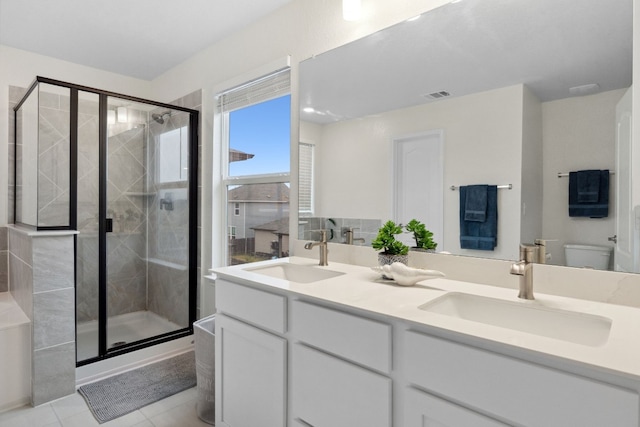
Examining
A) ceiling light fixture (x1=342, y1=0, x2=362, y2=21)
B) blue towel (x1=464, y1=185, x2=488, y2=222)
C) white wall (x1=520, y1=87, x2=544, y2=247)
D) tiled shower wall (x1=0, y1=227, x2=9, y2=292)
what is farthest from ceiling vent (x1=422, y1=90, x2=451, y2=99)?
tiled shower wall (x1=0, y1=227, x2=9, y2=292)

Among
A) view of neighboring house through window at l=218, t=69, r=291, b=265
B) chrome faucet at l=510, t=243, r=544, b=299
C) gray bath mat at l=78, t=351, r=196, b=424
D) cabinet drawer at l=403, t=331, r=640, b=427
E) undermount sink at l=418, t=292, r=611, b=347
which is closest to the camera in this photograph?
cabinet drawer at l=403, t=331, r=640, b=427

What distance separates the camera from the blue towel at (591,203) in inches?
47.1

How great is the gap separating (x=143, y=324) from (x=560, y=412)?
2.94 metres

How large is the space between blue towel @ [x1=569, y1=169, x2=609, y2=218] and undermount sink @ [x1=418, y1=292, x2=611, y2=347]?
0.39 metres

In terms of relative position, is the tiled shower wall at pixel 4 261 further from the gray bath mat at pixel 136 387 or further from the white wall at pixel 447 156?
the white wall at pixel 447 156

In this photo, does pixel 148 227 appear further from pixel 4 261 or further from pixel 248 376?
pixel 248 376

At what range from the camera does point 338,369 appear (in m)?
1.17

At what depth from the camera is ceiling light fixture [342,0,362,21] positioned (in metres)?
1.74

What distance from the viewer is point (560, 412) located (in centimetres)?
76

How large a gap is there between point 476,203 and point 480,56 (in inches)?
23.6

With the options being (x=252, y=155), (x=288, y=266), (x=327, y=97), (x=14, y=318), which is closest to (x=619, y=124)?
(x=327, y=97)

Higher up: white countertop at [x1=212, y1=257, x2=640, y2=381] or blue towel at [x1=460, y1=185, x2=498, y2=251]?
blue towel at [x1=460, y1=185, x2=498, y2=251]

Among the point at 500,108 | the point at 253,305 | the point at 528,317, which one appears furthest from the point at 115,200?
the point at 528,317

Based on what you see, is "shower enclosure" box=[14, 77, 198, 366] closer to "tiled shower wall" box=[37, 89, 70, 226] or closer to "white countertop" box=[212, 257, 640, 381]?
"tiled shower wall" box=[37, 89, 70, 226]
